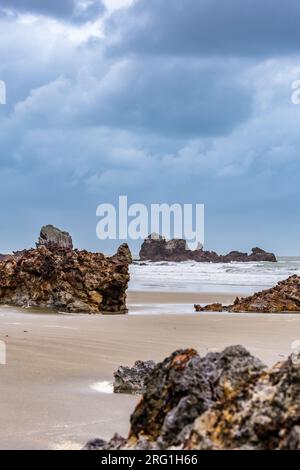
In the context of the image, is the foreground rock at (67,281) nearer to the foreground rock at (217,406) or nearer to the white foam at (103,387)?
the white foam at (103,387)

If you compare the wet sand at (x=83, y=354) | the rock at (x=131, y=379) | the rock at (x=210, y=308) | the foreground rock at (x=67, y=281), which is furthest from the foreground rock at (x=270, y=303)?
the rock at (x=131, y=379)

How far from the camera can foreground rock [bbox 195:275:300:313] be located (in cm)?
1486

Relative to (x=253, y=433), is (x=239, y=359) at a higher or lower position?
higher

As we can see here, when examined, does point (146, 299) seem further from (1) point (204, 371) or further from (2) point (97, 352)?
(1) point (204, 371)

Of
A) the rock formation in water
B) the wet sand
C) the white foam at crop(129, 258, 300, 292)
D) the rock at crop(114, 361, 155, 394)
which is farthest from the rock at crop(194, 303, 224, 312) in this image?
the white foam at crop(129, 258, 300, 292)

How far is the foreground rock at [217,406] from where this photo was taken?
2.36 meters

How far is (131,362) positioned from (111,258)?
9085 millimetres

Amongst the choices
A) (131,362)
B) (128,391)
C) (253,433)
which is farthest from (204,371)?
(131,362)

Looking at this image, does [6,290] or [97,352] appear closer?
[97,352]

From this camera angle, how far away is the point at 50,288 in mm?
14664

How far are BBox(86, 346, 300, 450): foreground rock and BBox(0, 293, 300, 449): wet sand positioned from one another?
911 millimetres

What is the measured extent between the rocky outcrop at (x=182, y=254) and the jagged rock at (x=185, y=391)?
7020 centimetres

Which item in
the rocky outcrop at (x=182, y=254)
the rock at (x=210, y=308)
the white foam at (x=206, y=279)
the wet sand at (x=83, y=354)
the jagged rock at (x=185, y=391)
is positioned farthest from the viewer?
the rocky outcrop at (x=182, y=254)

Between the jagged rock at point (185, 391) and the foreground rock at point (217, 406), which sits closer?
the foreground rock at point (217, 406)
